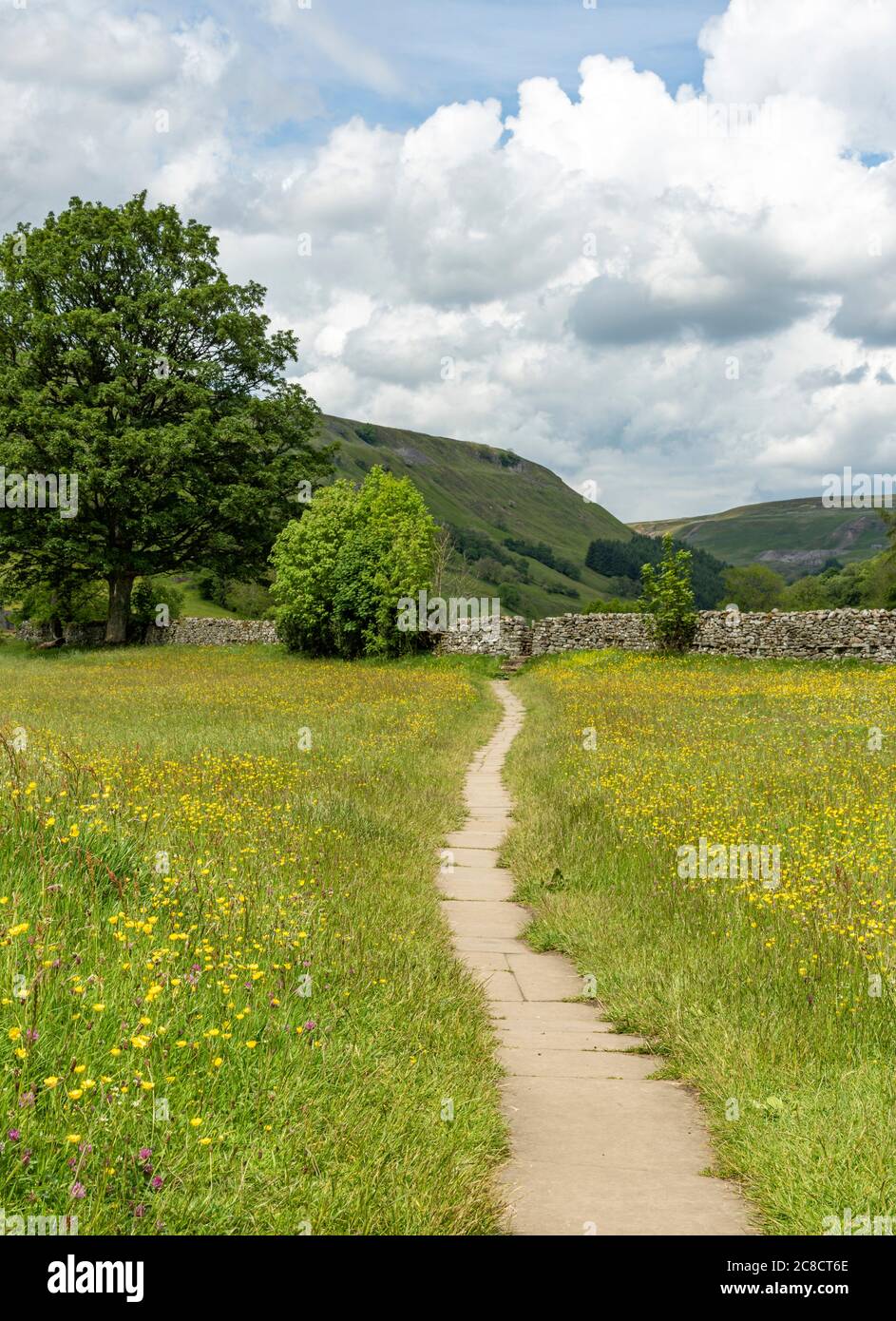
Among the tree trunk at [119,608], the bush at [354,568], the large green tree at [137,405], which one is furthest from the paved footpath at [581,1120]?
the tree trunk at [119,608]

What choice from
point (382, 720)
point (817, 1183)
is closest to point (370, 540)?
point (382, 720)

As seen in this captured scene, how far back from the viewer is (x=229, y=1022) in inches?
159

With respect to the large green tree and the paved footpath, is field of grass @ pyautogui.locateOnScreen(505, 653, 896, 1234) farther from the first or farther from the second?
the large green tree

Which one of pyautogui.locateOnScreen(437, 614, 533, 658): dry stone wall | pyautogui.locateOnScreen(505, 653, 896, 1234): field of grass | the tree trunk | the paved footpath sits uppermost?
the tree trunk

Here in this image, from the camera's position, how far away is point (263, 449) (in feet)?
135

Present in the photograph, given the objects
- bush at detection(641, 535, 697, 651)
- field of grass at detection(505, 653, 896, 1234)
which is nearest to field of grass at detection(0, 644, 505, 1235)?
field of grass at detection(505, 653, 896, 1234)

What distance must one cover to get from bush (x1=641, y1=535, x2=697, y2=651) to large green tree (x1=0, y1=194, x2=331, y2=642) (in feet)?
54.3

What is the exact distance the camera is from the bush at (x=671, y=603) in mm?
33562

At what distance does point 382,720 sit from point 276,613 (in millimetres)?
21943

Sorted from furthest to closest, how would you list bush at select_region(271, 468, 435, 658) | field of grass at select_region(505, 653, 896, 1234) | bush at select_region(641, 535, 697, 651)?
bush at select_region(271, 468, 435, 658) → bush at select_region(641, 535, 697, 651) → field of grass at select_region(505, 653, 896, 1234)

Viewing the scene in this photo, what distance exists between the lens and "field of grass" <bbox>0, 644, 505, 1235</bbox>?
3.08m

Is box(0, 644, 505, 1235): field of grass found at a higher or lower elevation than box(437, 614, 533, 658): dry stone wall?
lower

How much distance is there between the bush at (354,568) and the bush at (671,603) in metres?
8.59
